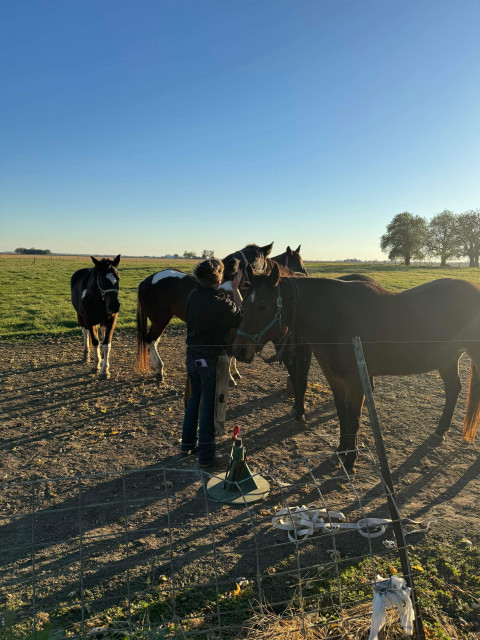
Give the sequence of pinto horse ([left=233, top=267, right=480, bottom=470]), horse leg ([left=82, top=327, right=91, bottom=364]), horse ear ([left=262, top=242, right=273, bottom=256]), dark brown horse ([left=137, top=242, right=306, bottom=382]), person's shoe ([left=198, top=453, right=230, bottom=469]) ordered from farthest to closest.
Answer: horse leg ([left=82, top=327, right=91, bottom=364]), dark brown horse ([left=137, top=242, right=306, bottom=382]), horse ear ([left=262, top=242, right=273, bottom=256]), person's shoe ([left=198, top=453, right=230, bottom=469]), pinto horse ([left=233, top=267, right=480, bottom=470])

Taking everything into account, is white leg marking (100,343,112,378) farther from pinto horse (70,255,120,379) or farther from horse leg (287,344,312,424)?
horse leg (287,344,312,424)

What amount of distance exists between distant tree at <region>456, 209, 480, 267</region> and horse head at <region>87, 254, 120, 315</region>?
59367 millimetres

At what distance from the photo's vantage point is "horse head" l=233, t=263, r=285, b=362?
15.0ft

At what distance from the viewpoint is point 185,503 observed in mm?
4129

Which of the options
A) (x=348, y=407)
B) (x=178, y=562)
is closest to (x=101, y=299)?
(x=348, y=407)

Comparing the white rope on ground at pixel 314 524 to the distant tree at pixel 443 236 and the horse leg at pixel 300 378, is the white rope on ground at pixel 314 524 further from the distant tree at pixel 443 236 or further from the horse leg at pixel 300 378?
the distant tree at pixel 443 236

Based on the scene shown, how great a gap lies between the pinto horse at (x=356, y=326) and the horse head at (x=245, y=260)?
1229 millimetres

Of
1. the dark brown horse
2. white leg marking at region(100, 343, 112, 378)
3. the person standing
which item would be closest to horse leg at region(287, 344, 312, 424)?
the person standing

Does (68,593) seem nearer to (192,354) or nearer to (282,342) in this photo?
(192,354)

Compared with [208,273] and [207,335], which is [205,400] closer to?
[207,335]

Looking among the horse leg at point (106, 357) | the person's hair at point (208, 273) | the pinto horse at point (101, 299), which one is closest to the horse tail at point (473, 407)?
the person's hair at point (208, 273)

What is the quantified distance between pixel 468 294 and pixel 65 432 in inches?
243

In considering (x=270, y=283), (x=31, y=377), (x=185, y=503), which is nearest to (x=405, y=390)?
(x=270, y=283)

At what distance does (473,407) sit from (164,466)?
4.25 m
